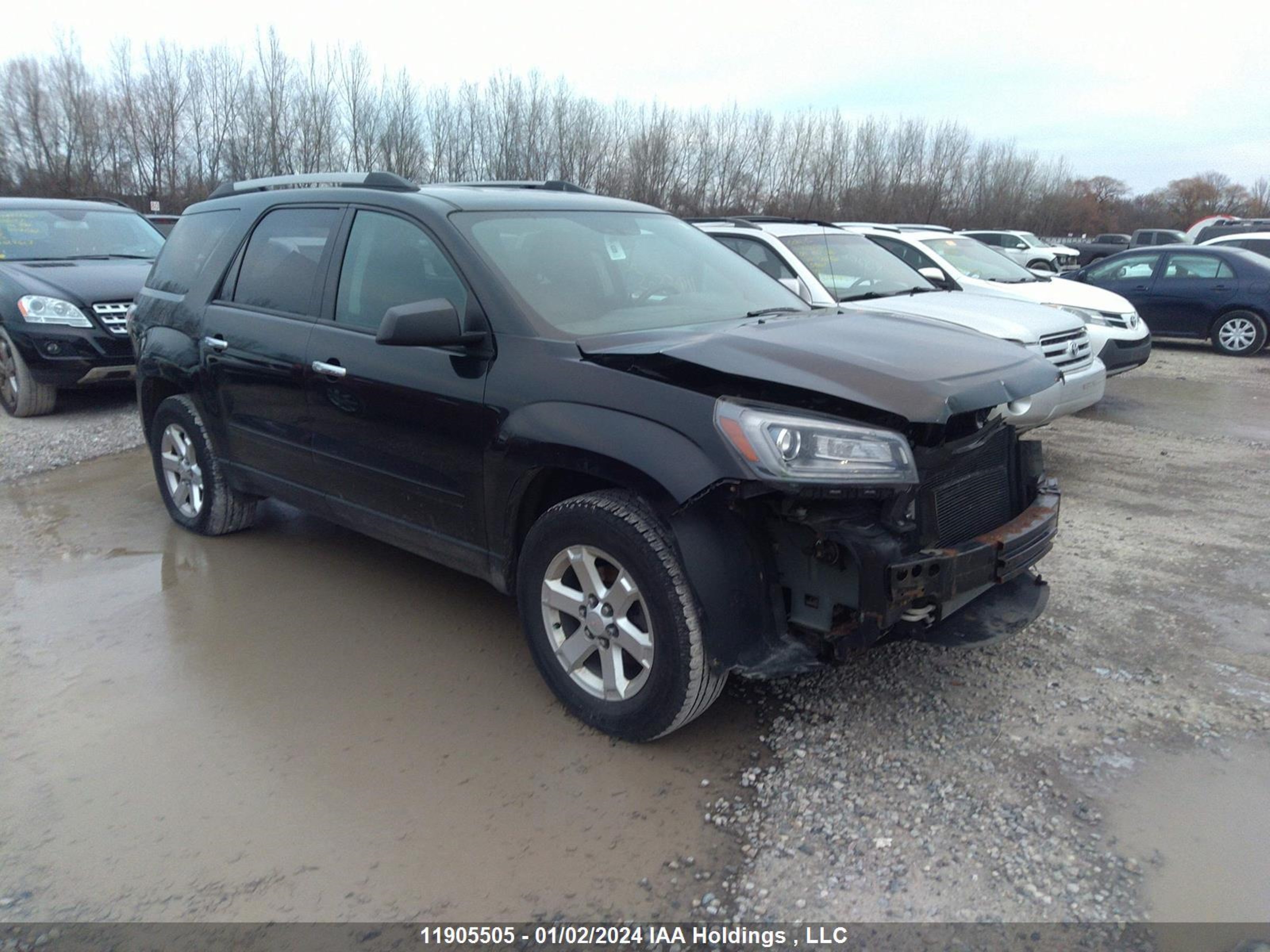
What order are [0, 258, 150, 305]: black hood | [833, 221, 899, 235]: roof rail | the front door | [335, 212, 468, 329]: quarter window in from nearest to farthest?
1. [335, 212, 468, 329]: quarter window
2. [0, 258, 150, 305]: black hood
3. [833, 221, 899, 235]: roof rail
4. the front door

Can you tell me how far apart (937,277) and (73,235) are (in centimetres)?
844

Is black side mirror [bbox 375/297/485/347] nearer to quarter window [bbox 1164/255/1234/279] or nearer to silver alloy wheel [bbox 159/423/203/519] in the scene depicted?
silver alloy wheel [bbox 159/423/203/519]

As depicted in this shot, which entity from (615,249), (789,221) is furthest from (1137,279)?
(615,249)

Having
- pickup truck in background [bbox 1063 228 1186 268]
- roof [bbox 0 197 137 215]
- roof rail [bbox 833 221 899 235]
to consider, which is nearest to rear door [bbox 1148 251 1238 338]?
roof rail [bbox 833 221 899 235]

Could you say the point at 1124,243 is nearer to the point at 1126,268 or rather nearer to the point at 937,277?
the point at 1126,268

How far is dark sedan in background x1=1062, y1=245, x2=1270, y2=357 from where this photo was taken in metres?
13.1

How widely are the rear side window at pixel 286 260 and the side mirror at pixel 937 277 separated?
18.8 ft

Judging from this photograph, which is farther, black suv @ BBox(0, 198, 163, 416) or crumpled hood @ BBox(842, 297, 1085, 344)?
black suv @ BBox(0, 198, 163, 416)

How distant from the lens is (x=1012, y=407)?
11.2 feet

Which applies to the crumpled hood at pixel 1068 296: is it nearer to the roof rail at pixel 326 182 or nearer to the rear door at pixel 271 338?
the roof rail at pixel 326 182

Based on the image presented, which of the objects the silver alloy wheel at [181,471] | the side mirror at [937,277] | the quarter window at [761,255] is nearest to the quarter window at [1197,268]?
the side mirror at [937,277]

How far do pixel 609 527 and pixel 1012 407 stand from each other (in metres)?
1.58

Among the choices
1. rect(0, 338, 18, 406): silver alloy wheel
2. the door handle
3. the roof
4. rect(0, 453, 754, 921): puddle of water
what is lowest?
rect(0, 453, 754, 921): puddle of water

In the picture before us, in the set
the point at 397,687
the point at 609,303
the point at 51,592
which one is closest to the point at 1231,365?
the point at 609,303
